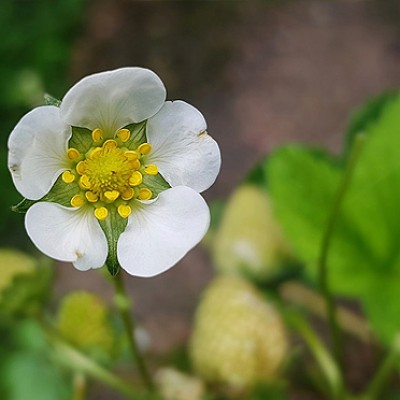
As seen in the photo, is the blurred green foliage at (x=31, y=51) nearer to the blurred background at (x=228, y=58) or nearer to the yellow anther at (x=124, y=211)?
the blurred background at (x=228, y=58)

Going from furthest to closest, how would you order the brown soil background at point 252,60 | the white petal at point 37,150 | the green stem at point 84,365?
the brown soil background at point 252,60 → the green stem at point 84,365 → the white petal at point 37,150

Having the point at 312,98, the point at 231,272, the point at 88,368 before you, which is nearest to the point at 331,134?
the point at 312,98

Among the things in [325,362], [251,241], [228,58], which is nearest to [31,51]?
[228,58]

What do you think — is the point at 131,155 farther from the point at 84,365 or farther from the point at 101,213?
the point at 84,365

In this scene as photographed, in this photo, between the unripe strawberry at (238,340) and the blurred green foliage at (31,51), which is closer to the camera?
the unripe strawberry at (238,340)

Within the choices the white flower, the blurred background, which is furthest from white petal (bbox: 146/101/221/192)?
the blurred background

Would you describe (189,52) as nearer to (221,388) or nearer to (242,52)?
(242,52)

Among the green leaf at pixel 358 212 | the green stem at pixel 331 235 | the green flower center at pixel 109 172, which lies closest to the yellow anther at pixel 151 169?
the green flower center at pixel 109 172
